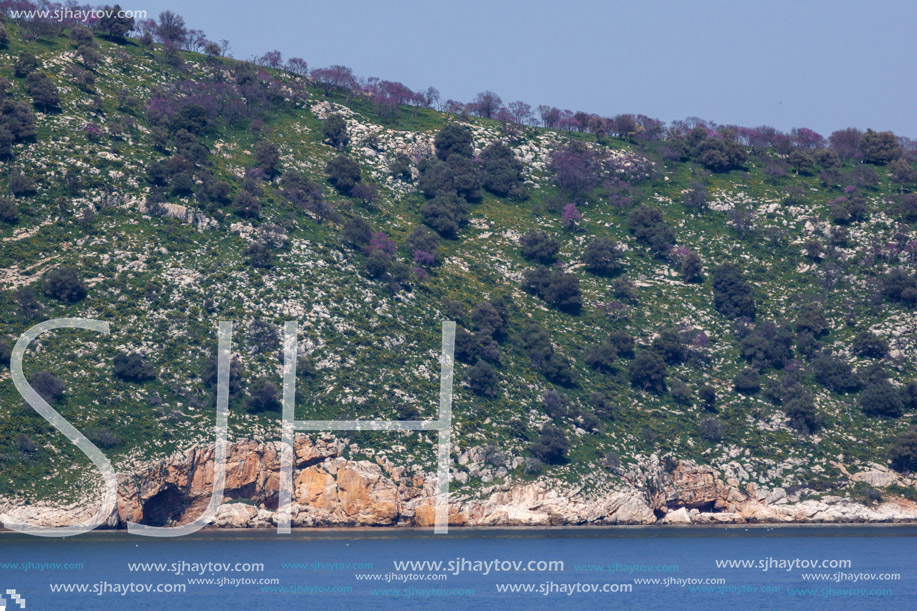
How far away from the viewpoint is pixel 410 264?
10362 centimetres

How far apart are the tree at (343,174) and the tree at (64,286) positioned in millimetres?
37650

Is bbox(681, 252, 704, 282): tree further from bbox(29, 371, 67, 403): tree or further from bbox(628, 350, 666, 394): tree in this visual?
bbox(29, 371, 67, 403): tree

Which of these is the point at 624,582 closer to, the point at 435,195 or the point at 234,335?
the point at 234,335

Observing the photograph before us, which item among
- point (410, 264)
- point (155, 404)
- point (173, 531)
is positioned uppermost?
point (410, 264)

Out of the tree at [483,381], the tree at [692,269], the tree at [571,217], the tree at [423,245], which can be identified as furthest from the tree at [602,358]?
the tree at [571,217]

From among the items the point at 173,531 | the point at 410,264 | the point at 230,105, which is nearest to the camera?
the point at 173,531

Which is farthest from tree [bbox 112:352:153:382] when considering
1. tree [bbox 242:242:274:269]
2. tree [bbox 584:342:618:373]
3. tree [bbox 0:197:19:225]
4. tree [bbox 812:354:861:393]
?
tree [bbox 812:354:861:393]

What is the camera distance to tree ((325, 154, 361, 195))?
4444 inches

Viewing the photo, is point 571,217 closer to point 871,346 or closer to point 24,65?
point 871,346

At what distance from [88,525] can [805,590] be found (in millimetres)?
45487

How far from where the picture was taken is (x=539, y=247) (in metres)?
112

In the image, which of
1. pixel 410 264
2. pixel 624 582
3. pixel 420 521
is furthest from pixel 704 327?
pixel 624 582

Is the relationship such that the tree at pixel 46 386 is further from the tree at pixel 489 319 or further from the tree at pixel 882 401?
the tree at pixel 882 401

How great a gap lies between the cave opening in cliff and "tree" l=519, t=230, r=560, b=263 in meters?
52.7
